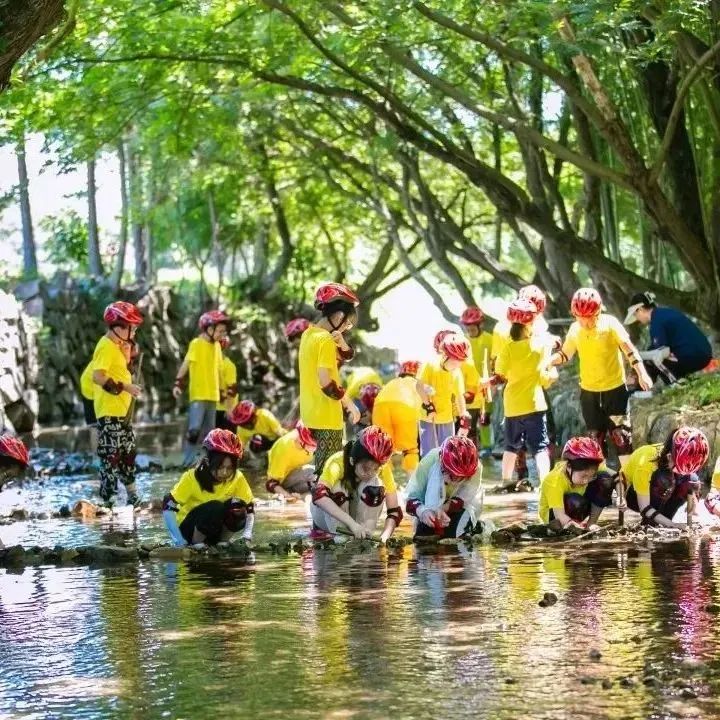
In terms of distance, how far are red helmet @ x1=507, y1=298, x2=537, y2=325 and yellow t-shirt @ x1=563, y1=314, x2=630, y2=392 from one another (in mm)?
422

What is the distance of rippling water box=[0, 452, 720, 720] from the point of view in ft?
21.0

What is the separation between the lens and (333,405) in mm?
12414

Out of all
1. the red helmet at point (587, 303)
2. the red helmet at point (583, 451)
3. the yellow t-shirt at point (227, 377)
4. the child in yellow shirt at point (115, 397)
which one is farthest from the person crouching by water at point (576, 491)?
the yellow t-shirt at point (227, 377)

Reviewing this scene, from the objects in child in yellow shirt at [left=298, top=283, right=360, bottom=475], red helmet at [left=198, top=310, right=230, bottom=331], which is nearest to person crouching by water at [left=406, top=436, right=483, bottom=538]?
child in yellow shirt at [left=298, top=283, right=360, bottom=475]

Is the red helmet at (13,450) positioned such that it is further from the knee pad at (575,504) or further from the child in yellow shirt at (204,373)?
the child in yellow shirt at (204,373)

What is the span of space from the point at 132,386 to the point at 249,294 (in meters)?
31.1

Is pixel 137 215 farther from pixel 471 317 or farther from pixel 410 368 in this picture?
pixel 410 368

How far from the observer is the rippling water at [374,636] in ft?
21.0

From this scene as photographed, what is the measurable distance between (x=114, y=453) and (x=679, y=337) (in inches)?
244

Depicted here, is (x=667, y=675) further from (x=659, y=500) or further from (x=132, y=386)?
(x=132, y=386)

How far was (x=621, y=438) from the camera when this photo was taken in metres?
14.2

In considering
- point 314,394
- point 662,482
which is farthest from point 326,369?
point 662,482

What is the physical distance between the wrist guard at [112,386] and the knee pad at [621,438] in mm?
4513

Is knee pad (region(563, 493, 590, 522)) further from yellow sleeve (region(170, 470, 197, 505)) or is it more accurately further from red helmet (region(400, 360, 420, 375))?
red helmet (region(400, 360, 420, 375))
